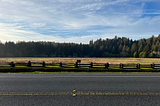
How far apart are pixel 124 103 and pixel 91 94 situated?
1445 millimetres

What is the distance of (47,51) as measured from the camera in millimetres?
158875

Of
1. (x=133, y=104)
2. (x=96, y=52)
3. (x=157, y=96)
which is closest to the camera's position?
(x=133, y=104)

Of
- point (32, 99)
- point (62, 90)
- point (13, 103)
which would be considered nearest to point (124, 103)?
point (62, 90)

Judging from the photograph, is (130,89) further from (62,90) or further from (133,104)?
(62,90)

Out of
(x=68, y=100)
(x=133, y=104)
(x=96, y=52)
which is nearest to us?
(x=133, y=104)

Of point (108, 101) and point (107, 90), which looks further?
point (107, 90)

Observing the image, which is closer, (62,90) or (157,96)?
(157,96)

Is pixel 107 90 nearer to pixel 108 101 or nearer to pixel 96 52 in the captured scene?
pixel 108 101

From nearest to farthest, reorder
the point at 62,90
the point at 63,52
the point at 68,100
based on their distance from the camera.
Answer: the point at 68,100 < the point at 62,90 < the point at 63,52

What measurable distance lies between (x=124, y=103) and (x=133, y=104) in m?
0.31

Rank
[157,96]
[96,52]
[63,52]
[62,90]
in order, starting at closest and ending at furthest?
[157,96] → [62,90] → [63,52] → [96,52]

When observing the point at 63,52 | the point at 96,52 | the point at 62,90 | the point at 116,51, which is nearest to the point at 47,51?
the point at 63,52

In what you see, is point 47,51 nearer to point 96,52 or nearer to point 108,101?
point 96,52

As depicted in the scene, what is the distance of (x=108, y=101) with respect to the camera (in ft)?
16.5
